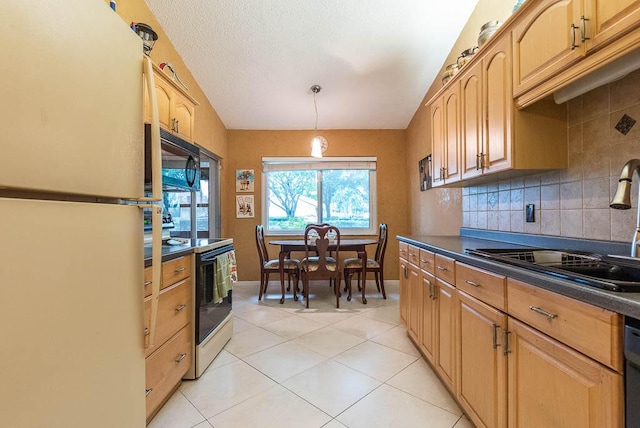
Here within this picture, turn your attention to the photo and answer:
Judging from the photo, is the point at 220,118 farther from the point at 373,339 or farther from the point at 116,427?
the point at 116,427

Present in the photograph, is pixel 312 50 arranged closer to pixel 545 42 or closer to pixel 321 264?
pixel 545 42

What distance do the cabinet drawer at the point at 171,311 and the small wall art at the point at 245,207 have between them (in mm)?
2749

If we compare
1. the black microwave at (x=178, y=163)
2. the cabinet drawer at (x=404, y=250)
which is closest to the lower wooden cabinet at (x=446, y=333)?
the cabinet drawer at (x=404, y=250)

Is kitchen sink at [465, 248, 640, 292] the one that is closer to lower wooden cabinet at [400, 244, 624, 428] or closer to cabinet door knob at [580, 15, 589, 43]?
lower wooden cabinet at [400, 244, 624, 428]

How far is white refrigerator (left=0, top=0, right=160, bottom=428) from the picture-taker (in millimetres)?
551

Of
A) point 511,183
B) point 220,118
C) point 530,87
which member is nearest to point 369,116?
point 220,118

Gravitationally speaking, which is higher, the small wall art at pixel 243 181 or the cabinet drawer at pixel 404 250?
the small wall art at pixel 243 181

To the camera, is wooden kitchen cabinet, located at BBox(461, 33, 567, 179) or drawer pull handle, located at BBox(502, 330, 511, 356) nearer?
drawer pull handle, located at BBox(502, 330, 511, 356)

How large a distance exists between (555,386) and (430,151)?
→ 117 inches

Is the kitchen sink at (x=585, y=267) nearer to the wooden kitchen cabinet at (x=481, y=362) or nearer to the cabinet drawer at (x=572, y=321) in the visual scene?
the cabinet drawer at (x=572, y=321)

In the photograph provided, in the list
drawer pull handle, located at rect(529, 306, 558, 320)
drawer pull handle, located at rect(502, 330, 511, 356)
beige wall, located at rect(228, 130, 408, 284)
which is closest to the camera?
drawer pull handle, located at rect(529, 306, 558, 320)

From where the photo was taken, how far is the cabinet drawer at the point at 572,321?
2.31 ft

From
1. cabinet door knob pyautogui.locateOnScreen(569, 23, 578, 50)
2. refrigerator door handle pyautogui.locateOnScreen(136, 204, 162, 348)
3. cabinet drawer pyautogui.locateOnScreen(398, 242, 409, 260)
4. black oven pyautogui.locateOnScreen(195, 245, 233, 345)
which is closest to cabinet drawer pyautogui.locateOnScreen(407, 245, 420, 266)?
cabinet drawer pyautogui.locateOnScreen(398, 242, 409, 260)

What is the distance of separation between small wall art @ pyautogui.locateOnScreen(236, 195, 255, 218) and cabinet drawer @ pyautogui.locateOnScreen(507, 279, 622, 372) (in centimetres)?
395
